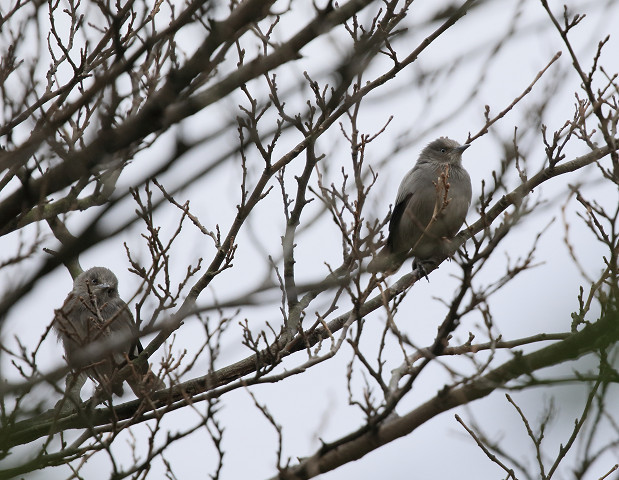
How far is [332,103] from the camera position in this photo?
2.31 m

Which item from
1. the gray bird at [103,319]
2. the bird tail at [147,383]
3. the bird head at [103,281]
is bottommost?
the bird tail at [147,383]

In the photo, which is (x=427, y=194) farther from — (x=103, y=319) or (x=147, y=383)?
(x=147, y=383)

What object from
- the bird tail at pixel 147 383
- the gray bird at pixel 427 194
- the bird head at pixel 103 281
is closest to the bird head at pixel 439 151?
the gray bird at pixel 427 194

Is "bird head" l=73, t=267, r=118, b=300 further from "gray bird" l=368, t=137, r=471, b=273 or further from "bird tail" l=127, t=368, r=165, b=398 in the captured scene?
"bird tail" l=127, t=368, r=165, b=398

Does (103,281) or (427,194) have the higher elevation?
(103,281)

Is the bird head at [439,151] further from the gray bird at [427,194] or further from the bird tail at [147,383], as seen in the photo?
the bird tail at [147,383]

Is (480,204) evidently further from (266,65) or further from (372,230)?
(266,65)

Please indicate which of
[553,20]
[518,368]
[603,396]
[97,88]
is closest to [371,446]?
[518,368]

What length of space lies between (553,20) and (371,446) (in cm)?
237

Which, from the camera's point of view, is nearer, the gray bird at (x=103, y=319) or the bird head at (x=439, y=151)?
the gray bird at (x=103, y=319)

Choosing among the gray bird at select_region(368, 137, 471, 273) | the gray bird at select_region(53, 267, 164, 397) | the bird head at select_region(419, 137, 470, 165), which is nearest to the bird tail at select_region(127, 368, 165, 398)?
the gray bird at select_region(53, 267, 164, 397)

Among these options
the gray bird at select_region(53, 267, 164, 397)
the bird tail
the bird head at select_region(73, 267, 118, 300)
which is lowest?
the bird tail

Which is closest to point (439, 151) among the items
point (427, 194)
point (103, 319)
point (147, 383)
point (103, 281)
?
point (427, 194)

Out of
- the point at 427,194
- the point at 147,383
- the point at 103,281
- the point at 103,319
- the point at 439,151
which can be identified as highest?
the point at 103,281
